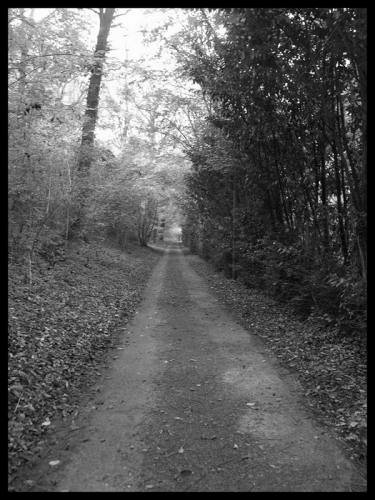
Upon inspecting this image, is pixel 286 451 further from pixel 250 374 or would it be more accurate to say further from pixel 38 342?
pixel 38 342

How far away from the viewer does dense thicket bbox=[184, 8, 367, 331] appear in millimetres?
5836

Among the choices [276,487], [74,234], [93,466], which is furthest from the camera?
[74,234]

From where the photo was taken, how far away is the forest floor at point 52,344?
4.45 meters

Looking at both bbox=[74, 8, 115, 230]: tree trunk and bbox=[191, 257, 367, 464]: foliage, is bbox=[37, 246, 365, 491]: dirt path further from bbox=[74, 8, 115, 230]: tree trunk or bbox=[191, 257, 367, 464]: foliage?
bbox=[74, 8, 115, 230]: tree trunk

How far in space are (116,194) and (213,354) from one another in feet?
35.5

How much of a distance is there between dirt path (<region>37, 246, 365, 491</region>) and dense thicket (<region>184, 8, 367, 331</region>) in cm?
202

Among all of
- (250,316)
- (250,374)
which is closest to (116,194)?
(250,316)

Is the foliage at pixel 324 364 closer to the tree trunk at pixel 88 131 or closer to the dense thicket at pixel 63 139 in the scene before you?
the dense thicket at pixel 63 139

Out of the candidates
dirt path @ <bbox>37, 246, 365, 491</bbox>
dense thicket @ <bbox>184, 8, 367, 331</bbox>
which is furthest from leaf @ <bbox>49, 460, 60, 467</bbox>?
dense thicket @ <bbox>184, 8, 367, 331</bbox>

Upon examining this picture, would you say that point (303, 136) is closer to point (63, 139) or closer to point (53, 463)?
point (63, 139)

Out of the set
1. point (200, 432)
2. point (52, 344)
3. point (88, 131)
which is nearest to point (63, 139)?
point (88, 131)

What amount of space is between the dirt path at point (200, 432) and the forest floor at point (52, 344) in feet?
1.21

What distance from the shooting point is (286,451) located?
4.22 meters

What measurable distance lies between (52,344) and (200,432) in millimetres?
3175
